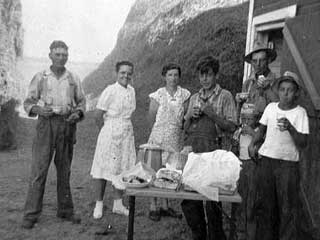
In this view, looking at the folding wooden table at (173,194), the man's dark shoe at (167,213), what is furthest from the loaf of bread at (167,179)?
the man's dark shoe at (167,213)

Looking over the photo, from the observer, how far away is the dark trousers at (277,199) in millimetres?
3285

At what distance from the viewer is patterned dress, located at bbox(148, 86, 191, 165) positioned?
4465 millimetres

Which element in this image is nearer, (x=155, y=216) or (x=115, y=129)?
(x=115, y=129)

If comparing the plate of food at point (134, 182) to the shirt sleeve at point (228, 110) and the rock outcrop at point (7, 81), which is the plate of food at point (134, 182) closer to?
the shirt sleeve at point (228, 110)

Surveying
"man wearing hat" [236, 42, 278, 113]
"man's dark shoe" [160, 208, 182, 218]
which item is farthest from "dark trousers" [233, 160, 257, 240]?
"man's dark shoe" [160, 208, 182, 218]

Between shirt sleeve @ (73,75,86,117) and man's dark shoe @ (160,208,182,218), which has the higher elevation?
shirt sleeve @ (73,75,86,117)

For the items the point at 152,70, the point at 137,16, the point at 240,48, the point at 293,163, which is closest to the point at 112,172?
the point at 293,163

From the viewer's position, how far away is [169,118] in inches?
176

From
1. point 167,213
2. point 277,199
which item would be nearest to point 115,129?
point 167,213

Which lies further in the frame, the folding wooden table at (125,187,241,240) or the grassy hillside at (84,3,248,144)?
the grassy hillside at (84,3,248,144)

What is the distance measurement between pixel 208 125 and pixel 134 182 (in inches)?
42.8

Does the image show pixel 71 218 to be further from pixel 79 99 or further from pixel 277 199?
pixel 277 199

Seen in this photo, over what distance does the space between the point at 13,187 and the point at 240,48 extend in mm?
7012

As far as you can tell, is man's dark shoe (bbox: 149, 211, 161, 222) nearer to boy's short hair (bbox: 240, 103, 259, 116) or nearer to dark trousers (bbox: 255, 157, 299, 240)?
dark trousers (bbox: 255, 157, 299, 240)
